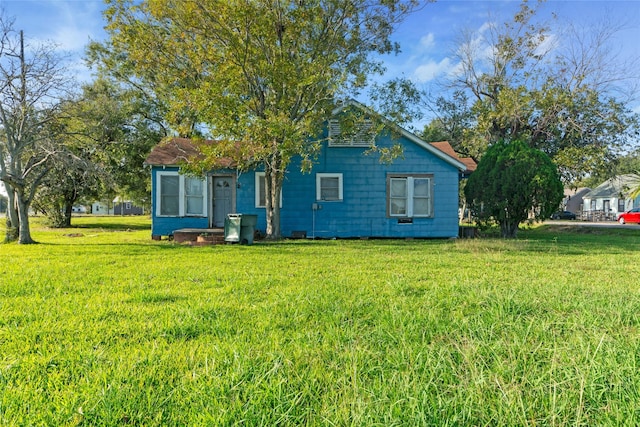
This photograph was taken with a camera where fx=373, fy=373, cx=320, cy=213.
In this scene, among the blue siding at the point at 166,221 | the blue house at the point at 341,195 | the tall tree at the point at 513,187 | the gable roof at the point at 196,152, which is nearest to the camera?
the tall tree at the point at 513,187

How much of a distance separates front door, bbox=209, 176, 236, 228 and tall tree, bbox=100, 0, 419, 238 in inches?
81.2

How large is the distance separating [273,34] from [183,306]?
360 inches

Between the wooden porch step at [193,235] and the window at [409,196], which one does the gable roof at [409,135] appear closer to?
the window at [409,196]

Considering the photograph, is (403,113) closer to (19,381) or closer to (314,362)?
(314,362)

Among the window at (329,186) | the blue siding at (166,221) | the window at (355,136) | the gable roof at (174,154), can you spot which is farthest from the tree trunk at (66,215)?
the window at (355,136)

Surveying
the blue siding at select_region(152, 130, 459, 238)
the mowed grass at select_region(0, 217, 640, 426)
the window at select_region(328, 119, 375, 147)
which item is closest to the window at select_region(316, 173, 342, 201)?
the blue siding at select_region(152, 130, 459, 238)

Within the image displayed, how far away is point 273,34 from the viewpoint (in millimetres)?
10758

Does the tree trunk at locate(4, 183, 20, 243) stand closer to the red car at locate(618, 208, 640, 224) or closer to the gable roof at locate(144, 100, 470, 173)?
the gable roof at locate(144, 100, 470, 173)

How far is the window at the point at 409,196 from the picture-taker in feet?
44.2

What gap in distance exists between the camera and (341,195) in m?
13.5

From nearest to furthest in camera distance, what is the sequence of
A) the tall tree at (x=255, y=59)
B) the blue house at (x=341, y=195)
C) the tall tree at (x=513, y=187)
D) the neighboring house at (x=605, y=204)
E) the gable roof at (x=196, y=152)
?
the tall tree at (x=255, y=59), the tall tree at (x=513, y=187), the gable roof at (x=196, y=152), the blue house at (x=341, y=195), the neighboring house at (x=605, y=204)

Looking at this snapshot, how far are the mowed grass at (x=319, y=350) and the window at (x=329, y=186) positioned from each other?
316 inches

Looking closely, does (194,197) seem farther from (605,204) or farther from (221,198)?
(605,204)

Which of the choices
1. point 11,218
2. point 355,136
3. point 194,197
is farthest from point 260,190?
point 11,218
